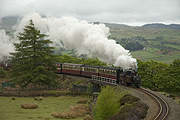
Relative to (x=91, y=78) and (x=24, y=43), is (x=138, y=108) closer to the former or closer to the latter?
(x=91, y=78)

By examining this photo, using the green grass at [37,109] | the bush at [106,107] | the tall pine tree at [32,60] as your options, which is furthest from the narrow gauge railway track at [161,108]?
the tall pine tree at [32,60]

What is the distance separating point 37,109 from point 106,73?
12469 mm

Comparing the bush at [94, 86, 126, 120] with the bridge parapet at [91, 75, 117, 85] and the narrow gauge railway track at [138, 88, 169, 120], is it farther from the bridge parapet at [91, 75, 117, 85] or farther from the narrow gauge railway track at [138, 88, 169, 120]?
the bridge parapet at [91, 75, 117, 85]

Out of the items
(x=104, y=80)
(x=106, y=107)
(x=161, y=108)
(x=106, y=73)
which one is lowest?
(x=161, y=108)

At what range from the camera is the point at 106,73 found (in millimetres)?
34125

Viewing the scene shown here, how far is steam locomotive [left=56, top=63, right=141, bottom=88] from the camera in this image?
98.1 feet

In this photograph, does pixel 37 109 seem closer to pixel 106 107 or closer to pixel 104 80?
pixel 106 107

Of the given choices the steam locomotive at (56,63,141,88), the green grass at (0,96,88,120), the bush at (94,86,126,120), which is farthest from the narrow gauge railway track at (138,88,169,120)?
the green grass at (0,96,88,120)

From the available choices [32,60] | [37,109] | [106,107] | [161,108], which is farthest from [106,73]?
[106,107]

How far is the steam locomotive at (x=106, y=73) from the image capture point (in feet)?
98.1

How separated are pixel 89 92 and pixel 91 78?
10.2 ft

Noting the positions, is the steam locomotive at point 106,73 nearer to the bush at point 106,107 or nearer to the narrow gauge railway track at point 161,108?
the narrow gauge railway track at point 161,108

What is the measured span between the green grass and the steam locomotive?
5.63m

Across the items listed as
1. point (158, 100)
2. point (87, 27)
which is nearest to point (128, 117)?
point (158, 100)
